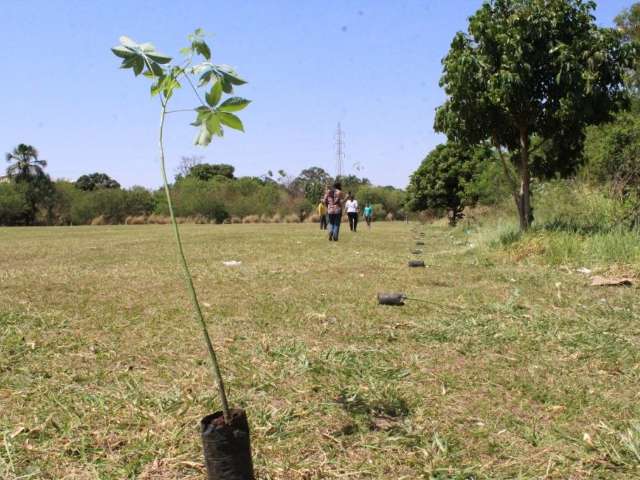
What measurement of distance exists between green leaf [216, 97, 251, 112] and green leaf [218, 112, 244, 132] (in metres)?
0.01

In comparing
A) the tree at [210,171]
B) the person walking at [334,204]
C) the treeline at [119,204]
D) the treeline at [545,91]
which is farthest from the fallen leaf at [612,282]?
the tree at [210,171]

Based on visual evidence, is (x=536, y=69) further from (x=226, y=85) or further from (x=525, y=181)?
(x=226, y=85)

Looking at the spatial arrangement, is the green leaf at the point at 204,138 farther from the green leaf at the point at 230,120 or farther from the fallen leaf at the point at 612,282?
the fallen leaf at the point at 612,282

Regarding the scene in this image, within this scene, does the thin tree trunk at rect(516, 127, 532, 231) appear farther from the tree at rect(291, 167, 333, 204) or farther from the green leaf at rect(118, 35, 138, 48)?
the tree at rect(291, 167, 333, 204)

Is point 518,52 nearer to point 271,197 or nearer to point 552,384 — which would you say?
point 552,384

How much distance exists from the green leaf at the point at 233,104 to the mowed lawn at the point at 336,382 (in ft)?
4.60

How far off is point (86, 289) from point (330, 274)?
3.23 m

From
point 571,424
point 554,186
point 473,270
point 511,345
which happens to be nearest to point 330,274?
point 473,270

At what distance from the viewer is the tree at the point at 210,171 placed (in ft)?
276

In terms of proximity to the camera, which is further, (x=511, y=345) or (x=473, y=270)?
(x=473, y=270)

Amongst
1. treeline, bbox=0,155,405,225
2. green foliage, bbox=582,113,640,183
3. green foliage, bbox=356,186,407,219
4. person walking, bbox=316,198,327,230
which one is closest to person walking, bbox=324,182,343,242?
green foliage, bbox=582,113,640,183

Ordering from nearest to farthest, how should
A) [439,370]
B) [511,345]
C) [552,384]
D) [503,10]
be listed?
[552,384] → [439,370] → [511,345] → [503,10]

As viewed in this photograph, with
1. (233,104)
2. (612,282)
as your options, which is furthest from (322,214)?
(233,104)

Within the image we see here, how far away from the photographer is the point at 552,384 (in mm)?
2941
